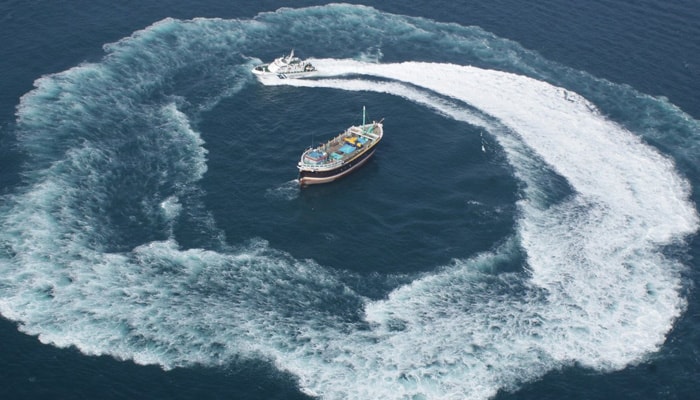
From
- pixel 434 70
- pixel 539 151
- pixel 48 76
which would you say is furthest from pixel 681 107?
pixel 48 76

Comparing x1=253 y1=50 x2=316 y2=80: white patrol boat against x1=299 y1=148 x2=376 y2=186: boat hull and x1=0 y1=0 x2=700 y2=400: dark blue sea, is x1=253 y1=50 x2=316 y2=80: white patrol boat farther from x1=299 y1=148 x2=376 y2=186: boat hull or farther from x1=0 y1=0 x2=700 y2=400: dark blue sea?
x1=299 y1=148 x2=376 y2=186: boat hull

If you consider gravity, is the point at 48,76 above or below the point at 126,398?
above

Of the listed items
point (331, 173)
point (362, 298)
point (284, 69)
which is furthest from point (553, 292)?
point (284, 69)

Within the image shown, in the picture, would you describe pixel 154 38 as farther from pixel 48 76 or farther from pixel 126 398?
pixel 126 398

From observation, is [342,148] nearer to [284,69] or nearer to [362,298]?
[284,69]

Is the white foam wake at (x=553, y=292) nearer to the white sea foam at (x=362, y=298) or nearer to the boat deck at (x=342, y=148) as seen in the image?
the white sea foam at (x=362, y=298)

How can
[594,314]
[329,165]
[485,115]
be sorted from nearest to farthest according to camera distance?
[594,314] → [329,165] → [485,115]
